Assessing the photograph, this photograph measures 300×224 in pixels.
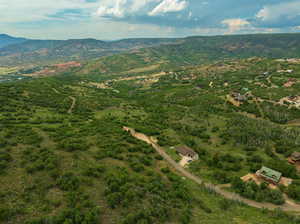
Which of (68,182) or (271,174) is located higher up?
(68,182)

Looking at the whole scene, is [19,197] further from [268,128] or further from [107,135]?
[268,128]

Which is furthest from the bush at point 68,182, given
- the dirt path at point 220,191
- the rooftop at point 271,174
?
the rooftop at point 271,174

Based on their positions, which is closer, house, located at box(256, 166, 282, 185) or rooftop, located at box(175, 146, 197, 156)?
house, located at box(256, 166, 282, 185)

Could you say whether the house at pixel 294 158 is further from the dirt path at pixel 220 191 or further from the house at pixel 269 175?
the dirt path at pixel 220 191

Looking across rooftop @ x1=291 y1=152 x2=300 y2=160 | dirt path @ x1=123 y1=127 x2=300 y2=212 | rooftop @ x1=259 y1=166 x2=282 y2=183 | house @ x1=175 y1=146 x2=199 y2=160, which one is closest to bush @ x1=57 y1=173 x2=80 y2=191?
dirt path @ x1=123 y1=127 x2=300 y2=212

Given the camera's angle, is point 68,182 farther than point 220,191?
No

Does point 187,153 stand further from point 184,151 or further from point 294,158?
point 294,158

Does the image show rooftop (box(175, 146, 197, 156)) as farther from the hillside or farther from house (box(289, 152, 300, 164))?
house (box(289, 152, 300, 164))

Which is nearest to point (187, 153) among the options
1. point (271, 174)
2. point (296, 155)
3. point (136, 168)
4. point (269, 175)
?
point (136, 168)

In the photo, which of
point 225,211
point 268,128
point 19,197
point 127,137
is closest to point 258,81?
point 268,128
